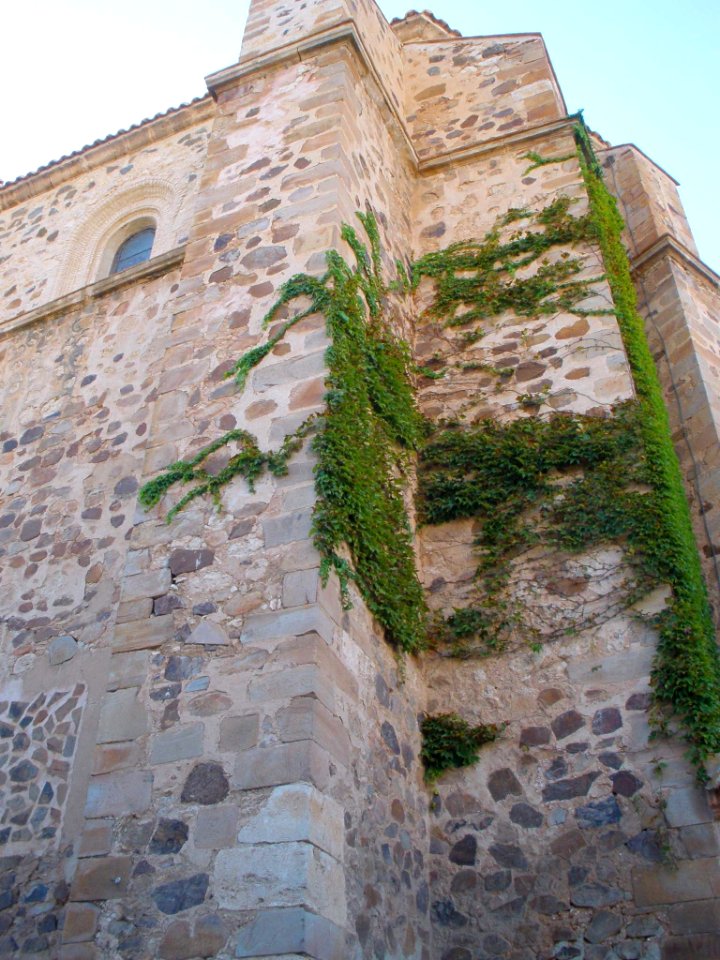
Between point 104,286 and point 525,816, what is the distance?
6356 millimetres

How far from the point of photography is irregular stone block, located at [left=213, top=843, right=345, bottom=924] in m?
4.22

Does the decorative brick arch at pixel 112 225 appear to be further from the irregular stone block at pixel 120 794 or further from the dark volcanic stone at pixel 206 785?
the dark volcanic stone at pixel 206 785

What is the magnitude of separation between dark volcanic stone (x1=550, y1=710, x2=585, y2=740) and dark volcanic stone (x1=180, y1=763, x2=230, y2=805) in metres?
2.23

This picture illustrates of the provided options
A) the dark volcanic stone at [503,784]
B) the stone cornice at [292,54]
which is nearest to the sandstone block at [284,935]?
the dark volcanic stone at [503,784]

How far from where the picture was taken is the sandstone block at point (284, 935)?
13.4 feet

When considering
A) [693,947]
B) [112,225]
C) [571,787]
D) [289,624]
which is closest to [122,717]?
[289,624]

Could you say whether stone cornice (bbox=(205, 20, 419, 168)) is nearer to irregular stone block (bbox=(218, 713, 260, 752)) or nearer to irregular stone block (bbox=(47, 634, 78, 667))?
irregular stone block (bbox=(47, 634, 78, 667))

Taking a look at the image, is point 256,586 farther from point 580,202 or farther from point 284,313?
point 580,202

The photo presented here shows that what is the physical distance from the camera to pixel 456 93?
34.5 feet

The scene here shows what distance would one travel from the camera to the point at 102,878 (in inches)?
183

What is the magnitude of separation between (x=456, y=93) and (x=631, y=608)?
678 cm

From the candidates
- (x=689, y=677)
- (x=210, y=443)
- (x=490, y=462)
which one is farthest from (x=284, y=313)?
(x=689, y=677)

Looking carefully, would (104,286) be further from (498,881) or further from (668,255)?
(498,881)

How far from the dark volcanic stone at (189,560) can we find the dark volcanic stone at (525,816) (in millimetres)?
2364
